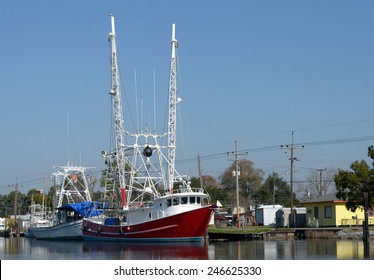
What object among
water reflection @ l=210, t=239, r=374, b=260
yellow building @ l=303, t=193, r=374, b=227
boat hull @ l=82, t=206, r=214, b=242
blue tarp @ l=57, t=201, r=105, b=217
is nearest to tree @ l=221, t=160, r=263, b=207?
blue tarp @ l=57, t=201, r=105, b=217

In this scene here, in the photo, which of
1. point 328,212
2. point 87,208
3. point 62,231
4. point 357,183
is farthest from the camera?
point 62,231

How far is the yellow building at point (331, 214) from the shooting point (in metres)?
72.8

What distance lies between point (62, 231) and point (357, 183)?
46258 millimetres

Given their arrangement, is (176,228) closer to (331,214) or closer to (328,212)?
(331,214)

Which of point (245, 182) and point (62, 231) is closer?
Answer: point (62, 231)

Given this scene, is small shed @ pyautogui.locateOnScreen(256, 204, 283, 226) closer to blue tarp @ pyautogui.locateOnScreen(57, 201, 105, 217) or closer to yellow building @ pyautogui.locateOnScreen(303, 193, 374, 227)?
yellow building @ pyautogui.locateOnScreen(303, 193, 374, 227)

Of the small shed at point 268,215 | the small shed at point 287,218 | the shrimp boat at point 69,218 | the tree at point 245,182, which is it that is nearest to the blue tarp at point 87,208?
the shrimp boat at point 69,218

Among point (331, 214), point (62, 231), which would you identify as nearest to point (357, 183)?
point (331, 214)

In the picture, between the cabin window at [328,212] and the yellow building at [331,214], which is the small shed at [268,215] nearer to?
the yellow building at [331,214]

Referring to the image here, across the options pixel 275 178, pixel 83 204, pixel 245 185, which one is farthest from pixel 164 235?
pixel 275 178

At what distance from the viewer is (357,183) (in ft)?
202

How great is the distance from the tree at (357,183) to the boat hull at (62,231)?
127 feet

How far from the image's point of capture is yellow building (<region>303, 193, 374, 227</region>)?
239 ft
